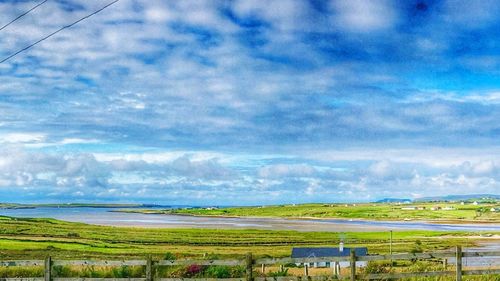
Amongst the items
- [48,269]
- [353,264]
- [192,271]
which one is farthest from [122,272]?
[353,264]

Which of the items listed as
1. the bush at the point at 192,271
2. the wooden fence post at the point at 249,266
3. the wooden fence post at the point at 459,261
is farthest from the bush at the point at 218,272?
the wooden fence post at the point at 459,261

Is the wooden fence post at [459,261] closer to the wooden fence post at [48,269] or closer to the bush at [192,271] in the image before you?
the wooden fence post at [48,269]

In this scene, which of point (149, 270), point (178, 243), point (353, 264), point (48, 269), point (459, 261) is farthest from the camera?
point (178, 243)

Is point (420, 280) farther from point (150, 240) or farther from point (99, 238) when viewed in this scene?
point (99, 238)

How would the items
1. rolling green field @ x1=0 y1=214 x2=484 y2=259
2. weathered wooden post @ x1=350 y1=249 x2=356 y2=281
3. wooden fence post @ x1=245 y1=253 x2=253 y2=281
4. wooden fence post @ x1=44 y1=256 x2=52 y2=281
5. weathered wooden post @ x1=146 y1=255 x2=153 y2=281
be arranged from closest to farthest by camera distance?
weathered wooden post @ x1=350 y1=249 x2=356 y2=281, wooden fence post @ x1=245 y1=253 x2=253 y2=281, weathered wooden post @ x1=146 y1=255 x2=153 y2=281, wooden fence post @ x1=44 y1=256 x2=52 y2=281, rolling green field @ x1=0 y1=214 x2=484 y2=259

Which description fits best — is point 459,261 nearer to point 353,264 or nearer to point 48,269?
point 353,264

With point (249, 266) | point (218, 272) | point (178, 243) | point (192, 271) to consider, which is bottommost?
point (178, 243)

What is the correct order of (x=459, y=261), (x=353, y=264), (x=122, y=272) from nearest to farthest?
(x=353, y=264), (x=459, y=261), (x=122, y=272)

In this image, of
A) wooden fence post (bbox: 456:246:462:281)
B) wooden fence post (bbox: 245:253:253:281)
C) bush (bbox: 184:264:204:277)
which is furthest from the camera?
bush (bbox: 184:264:204:277)

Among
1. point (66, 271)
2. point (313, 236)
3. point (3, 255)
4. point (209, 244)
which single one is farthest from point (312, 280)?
point (313, 236)

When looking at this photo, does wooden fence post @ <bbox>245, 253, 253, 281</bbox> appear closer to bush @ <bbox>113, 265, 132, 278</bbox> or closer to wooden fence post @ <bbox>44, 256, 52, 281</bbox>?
wooden fence post @ <bbox>44, 256, 52, 281</bbox>

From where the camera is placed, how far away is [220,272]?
25906 millimetres

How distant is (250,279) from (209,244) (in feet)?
249

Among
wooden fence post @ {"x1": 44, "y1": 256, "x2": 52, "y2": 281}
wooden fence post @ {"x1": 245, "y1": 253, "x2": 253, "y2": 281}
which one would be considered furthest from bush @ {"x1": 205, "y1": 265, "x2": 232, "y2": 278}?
wooden fence post @ {"x1": 44, "y1": 256, "x2": 52, "y2": 281}
